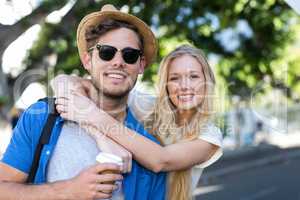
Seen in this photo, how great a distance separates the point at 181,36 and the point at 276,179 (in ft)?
21.9

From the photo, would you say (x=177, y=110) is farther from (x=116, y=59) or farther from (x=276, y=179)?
(x=276, y=179)

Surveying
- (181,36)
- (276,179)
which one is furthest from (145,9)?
(276,179)

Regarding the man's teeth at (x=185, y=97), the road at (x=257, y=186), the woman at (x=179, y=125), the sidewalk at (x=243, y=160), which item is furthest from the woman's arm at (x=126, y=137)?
the sidewalk at (x=243, y=160)

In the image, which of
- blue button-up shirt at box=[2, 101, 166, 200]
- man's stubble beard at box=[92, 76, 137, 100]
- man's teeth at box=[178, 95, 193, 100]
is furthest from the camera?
man's teeth at box=[178, 95, 193, 100]

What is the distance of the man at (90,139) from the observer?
2.00m

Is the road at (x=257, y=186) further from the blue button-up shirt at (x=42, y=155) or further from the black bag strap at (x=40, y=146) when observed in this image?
the black bag strap at (x=40, y=146)

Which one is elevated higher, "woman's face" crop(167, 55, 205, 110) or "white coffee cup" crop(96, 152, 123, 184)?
"woman's face" crop(167, 55, 205, 110)

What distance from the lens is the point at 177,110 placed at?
2688 mm

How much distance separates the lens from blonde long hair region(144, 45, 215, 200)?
2467 millimetres

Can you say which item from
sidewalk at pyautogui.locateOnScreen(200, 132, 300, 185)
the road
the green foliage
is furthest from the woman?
sidewalk at pyautogui.locateOnScreen(200, 132, 300, 185)

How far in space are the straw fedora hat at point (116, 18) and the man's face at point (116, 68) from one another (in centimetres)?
6

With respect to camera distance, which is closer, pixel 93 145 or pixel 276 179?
pixel 93 145

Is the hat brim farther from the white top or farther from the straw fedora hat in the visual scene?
the white top

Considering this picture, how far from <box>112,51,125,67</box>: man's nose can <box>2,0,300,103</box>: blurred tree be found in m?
3.08
